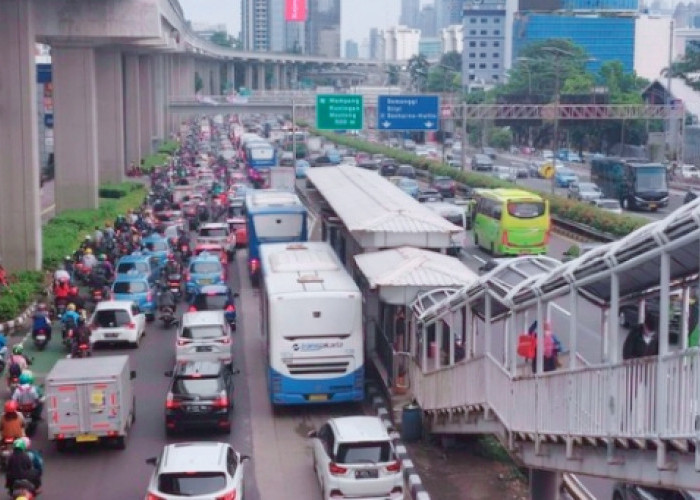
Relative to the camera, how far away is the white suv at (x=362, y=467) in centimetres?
1595

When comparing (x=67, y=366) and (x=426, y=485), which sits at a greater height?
(x=67, y=366)

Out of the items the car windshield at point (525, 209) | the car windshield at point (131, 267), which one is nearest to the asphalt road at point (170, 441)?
the car windshield at point (131, 267)

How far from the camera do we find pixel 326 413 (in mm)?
21844

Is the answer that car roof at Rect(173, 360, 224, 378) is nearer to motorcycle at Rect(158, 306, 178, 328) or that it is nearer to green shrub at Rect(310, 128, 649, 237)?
motorcycle at Rect(158, 306, 178, 328)

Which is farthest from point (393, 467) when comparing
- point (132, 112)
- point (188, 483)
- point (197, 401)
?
point (132, 112)

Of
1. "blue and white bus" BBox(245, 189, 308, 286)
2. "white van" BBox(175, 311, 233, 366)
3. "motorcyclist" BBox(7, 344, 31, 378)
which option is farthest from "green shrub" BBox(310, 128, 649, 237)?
"motorcyclist" BBox(7, 344, 31, 378)

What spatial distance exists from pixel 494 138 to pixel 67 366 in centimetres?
9106

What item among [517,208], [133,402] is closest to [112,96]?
[517,208]

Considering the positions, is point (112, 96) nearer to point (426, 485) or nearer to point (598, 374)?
point (426, 485)

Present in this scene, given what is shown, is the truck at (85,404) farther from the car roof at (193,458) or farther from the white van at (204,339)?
the white van at (204,339)

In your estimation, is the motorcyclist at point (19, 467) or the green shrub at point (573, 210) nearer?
the motorcyclist at point (19, 467)

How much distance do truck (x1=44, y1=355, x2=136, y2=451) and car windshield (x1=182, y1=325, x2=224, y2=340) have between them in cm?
499

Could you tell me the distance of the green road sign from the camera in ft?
172

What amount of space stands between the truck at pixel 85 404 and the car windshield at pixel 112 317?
8.00 m
